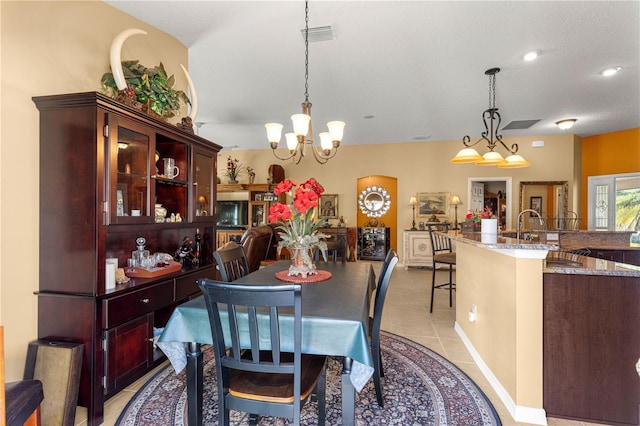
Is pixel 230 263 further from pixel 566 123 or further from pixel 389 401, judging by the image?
pixel 566 123

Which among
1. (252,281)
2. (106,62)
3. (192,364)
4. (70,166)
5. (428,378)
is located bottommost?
(428,378)

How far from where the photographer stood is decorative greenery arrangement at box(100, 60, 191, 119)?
7.22 feet

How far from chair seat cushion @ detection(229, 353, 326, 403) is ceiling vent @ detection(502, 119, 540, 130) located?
6058 mm

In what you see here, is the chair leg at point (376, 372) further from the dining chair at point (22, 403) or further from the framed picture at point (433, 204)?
the framed picture at point (433, 204)

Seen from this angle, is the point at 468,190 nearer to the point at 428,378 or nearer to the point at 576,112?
the point at 576,112

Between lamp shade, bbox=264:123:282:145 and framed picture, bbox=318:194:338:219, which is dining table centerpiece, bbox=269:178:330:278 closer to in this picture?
lamp shade, bbox=264:123:282:145

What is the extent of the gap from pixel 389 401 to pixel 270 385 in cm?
107

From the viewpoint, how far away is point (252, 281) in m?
2.06

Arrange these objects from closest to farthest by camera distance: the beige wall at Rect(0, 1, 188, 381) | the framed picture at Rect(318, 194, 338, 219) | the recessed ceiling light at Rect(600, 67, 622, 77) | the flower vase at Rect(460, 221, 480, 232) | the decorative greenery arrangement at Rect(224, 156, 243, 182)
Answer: the beige wall at Rect(0, 1, 188, 381), the recessed ceiling light at Rect(600, 67, 622, 77), the flower vase at Rect(460, 221, 480, 232), the decorative greenery arrangement at Rect(224, 156, 243, 182), the framed picture at Rect(318, 194, 338, 219)

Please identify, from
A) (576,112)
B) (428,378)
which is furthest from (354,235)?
(428,378)

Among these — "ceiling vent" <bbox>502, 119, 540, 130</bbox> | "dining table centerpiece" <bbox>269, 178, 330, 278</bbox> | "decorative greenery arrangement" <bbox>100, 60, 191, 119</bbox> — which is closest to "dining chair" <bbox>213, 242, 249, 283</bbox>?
"dining table centerpiece" <bbox>269, 178, 330, 278</bbox>

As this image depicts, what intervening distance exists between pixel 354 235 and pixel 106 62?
6026 mm

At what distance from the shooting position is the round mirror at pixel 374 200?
7707 mm

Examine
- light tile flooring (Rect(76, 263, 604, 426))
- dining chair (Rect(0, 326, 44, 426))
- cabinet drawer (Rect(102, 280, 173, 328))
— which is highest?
cabinet drawer (Rect(102, 280, 173, 328))
